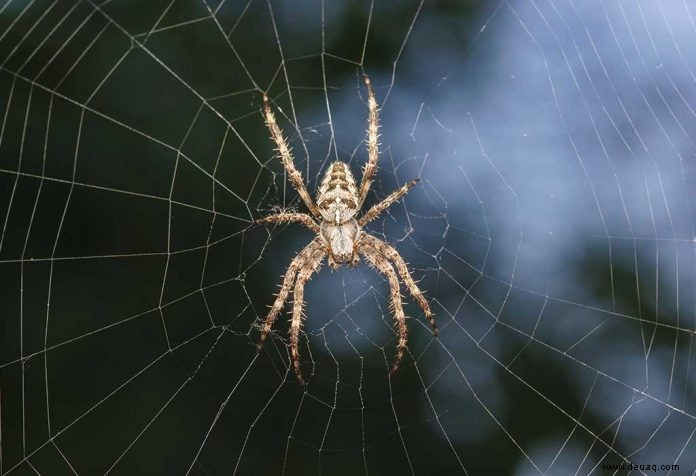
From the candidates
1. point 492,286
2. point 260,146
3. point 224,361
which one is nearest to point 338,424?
point 224,361

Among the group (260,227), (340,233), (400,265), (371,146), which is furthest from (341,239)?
(260,227)

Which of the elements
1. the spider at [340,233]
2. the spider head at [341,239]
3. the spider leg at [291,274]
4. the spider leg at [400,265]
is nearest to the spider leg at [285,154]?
the spider at [340,233]

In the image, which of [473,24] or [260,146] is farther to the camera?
[473,24]

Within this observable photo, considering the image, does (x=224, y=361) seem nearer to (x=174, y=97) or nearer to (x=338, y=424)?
(x=338, y=424)

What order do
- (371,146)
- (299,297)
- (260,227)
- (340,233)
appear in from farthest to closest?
(260,227) < (340,233) < (299,297) < (371,146)

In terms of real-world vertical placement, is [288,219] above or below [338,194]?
below

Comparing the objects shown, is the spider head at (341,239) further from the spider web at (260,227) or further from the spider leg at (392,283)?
the spider web at (260,227)

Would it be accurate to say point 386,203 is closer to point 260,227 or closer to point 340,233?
point 340,233
